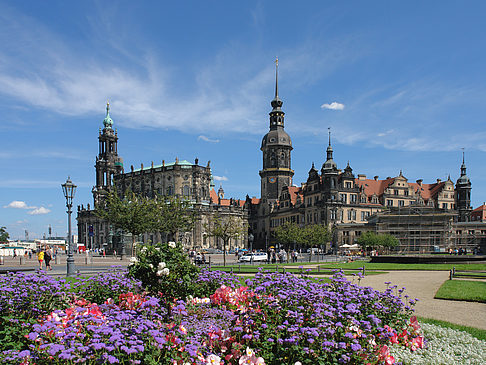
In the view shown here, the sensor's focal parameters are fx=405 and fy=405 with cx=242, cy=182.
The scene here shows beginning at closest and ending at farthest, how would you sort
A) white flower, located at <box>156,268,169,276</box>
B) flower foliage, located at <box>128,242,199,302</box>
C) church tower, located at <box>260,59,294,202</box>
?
white flower, located at <box>156,268,169,276</box> < flower foliage, located at <box>128,242,199,302</box> < church tower, located at <box>260,59,294,202</box>

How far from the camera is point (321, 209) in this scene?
80.8 metres

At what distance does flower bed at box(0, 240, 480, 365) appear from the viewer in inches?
239

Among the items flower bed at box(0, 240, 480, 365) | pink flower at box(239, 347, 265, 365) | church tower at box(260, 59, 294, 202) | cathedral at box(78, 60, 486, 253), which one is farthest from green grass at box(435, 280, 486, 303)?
church tower at box(260, 59, 294, 202)

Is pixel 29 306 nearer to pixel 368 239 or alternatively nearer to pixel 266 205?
pixel 368 239

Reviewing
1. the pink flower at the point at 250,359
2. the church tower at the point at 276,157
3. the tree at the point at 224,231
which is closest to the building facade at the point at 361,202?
the church tower at the point at 276,157

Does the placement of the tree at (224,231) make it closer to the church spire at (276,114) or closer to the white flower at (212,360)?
the white flower at (212,360)

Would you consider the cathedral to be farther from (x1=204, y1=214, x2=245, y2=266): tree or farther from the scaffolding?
(x1=204, y1=214, x2=245, y2=266): tree

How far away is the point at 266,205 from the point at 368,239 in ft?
162

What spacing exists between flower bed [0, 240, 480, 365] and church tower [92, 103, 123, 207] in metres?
119

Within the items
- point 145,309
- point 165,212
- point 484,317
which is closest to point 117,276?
point 145,309

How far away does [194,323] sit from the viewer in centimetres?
806

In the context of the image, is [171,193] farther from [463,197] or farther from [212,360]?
[212,360]

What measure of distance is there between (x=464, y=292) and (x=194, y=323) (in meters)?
14.4

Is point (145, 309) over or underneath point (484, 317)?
over
